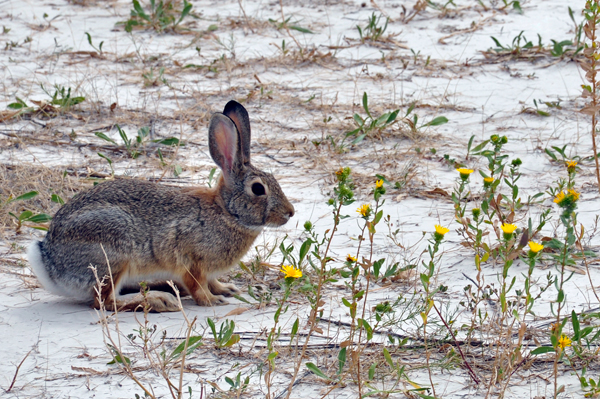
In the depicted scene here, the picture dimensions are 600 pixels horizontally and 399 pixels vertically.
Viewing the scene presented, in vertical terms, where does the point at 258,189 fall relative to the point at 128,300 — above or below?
above

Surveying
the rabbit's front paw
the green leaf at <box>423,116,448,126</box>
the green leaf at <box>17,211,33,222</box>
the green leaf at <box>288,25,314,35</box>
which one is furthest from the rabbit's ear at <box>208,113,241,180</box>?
the green leaf at <box>288,25,314,35</box>

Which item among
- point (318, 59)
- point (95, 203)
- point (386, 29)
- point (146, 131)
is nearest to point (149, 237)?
point (95, 203)

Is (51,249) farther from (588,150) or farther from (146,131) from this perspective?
(588,150)

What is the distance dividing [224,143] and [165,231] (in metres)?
0.65

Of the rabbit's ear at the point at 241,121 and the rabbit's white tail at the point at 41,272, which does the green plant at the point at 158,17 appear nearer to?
the rabbit's ear at the point at 241,121

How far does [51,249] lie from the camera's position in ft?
13.6

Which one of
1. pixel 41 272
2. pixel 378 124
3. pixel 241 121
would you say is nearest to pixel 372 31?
pixel 378 124

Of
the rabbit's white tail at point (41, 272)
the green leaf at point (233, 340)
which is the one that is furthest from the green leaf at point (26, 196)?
the green leaf at point (233, 340)

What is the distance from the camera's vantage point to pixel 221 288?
4.52 m

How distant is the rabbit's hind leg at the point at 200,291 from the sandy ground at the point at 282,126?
65mm

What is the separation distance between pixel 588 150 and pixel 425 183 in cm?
141

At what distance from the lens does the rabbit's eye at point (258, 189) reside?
14.8ft

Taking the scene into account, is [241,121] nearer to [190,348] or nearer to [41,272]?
[41,272]

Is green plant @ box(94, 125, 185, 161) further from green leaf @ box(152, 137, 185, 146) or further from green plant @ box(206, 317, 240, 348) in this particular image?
green plant @ box(206, 317, 240, 348)
